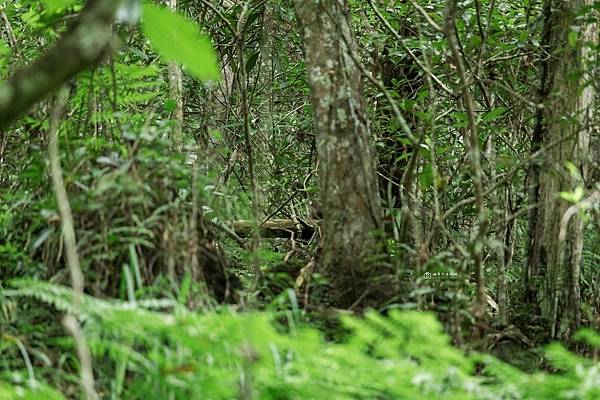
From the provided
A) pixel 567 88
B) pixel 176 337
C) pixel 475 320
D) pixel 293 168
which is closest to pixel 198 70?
pixel 176 337

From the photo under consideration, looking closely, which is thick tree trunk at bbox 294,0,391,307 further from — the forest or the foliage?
the foliage

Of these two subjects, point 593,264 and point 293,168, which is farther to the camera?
point 293,168

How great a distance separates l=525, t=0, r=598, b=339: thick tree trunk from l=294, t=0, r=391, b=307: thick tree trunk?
108 centimetres

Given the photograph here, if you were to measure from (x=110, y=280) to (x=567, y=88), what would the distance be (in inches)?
106

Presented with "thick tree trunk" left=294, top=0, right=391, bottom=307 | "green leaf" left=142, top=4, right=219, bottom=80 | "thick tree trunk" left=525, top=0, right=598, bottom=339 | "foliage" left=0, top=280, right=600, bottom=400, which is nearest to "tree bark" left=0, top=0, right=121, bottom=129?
"green leaf" left=142, top=4, right=219, bottom=80

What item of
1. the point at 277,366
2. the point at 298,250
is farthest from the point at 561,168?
the point at 277,366

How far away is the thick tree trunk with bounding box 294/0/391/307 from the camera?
357 cm

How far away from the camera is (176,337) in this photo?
235 centimetres

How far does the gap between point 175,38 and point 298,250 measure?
3.49 meters

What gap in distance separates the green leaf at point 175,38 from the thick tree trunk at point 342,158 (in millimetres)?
1515

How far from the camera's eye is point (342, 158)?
145 inches

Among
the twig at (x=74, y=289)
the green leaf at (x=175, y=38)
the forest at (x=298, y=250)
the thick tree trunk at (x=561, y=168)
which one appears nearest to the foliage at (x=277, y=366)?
the forest at (x=298, y=250)

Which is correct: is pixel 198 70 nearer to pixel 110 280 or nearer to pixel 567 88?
pixel 110 280

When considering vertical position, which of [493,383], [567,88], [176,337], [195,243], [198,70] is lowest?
[493,383]
